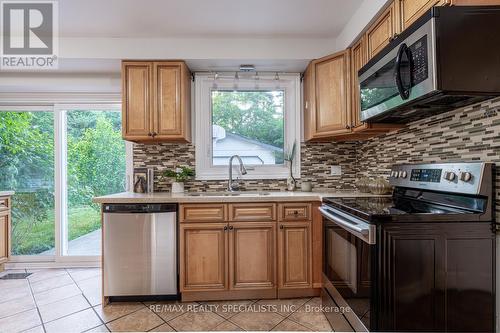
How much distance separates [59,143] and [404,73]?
344 centimetres

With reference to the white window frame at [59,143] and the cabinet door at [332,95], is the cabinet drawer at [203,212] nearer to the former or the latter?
the cabinet door at [332,95]

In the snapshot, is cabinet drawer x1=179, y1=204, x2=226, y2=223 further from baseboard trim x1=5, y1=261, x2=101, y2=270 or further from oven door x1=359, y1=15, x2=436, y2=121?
baseboard trim x1=5, y1=261, x2=101, y2=270

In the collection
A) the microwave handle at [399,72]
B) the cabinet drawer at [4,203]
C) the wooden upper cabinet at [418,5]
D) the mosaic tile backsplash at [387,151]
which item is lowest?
the cabinet drawer at [4,203]

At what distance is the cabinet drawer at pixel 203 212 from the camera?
85.4 inches

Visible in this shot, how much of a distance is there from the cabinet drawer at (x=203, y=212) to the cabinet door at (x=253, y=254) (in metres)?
0.13

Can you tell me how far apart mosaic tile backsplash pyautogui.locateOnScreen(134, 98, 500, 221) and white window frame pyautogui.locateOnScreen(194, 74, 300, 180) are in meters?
0.08

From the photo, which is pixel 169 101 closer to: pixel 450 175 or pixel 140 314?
pixel 140 314

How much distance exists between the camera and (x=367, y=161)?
2631 mm

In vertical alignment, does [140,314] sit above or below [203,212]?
below

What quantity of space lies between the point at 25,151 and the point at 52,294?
1740 millimetres

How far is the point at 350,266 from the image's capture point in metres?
1.51

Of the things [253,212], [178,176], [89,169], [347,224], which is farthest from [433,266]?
[89,169]

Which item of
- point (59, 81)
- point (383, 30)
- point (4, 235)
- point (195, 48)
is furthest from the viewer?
point (4, 235)

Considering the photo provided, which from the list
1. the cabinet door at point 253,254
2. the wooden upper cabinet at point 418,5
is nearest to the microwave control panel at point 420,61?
the wooden upper cabinet at point 418,5
